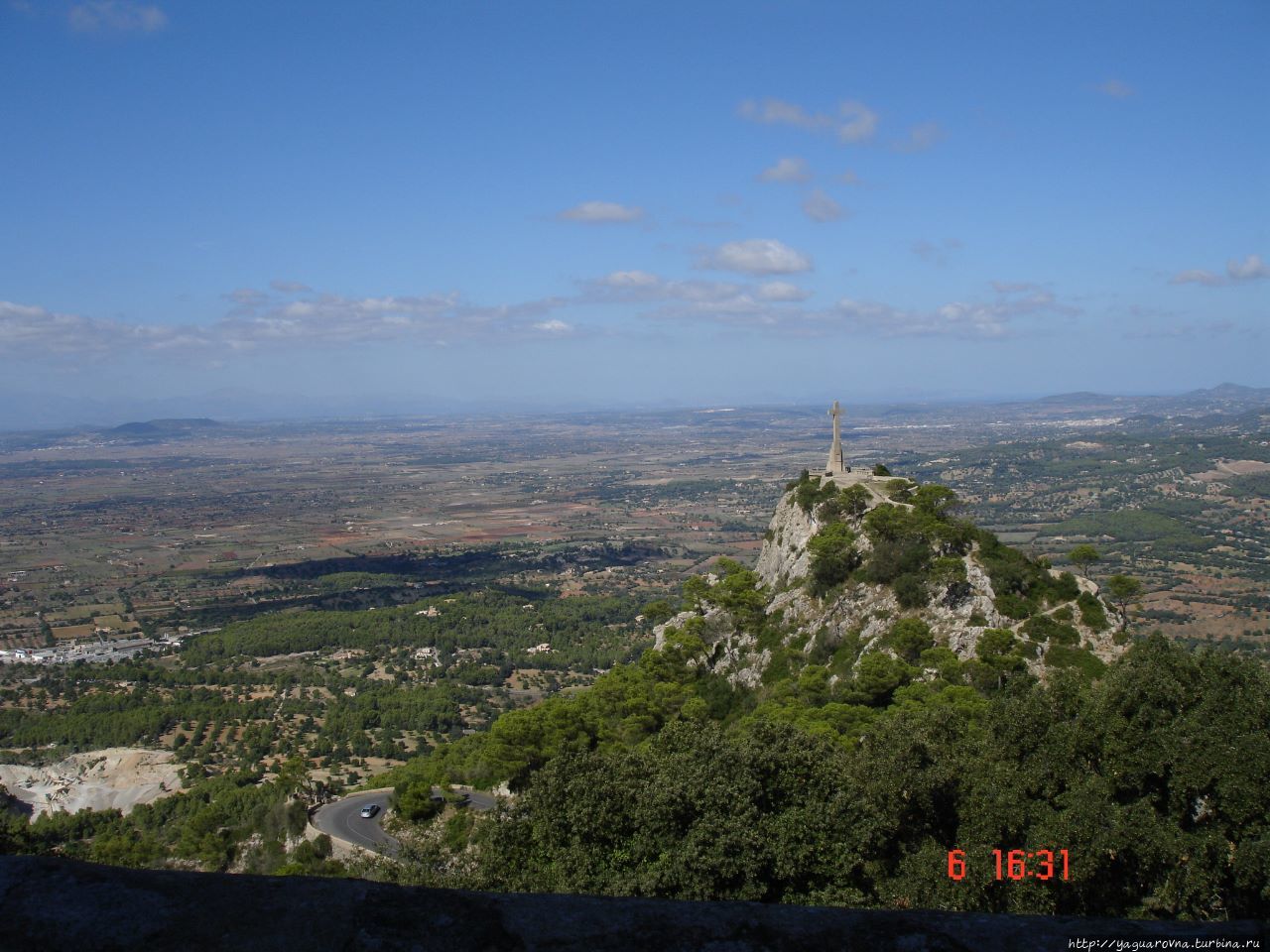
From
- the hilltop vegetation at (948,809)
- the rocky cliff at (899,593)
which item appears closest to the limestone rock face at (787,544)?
the rocky cliff at (899,593)

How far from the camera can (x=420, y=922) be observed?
350cm

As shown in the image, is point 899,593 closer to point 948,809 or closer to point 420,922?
point 948,809

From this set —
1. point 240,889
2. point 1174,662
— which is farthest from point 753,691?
Answer: point 240,889

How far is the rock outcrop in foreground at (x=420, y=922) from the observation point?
329 cm

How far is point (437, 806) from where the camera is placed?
3109cm

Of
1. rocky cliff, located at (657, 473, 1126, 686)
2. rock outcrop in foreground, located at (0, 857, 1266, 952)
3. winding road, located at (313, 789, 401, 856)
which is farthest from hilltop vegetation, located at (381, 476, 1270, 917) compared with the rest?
rocky cliff, located at (657, 473, 1126, 686)

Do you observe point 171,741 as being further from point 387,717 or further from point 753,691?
point 753,691
